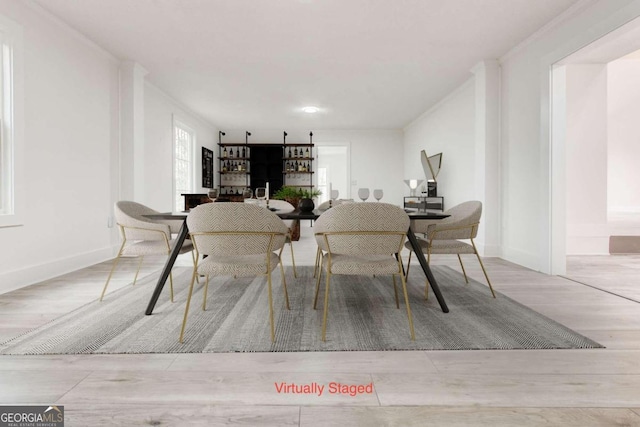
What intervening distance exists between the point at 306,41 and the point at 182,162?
4.50m

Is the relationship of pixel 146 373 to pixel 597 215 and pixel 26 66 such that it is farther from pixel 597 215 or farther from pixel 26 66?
pixel 597 215

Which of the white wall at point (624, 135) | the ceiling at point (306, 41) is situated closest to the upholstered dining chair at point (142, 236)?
the ceiling at point (306, 41)

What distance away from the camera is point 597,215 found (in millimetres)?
4848

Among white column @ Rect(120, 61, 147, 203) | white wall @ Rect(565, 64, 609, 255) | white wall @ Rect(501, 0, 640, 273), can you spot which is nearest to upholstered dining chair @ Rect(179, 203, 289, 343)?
white wall @ Rect(501, 0, 640, 273)

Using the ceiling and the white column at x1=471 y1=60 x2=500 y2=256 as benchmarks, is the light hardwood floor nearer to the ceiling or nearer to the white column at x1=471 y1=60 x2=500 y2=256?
the white column at x1=471 y1=60 x2=500 y2=256

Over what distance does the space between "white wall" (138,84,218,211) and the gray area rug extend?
10.3 feet

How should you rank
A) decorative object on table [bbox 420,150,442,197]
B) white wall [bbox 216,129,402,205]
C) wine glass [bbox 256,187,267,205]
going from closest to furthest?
wine glass [bbox 256,187,267,205], decorative object on table [bbox 420,150,442,197], white wall [bbox 216,129,402,205]

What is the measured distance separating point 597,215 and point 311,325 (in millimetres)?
4921

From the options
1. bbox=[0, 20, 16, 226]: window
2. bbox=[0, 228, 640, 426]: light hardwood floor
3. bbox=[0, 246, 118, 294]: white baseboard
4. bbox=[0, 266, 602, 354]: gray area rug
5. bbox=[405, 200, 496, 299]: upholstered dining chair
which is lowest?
bbox=[0, 228, 640, 426]: light hardwood floor

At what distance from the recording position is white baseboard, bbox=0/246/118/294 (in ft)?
9.83

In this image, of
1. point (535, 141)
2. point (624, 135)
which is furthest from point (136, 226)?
point (624, 135)

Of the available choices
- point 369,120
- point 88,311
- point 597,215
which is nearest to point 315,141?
point 369,120

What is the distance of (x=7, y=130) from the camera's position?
10.0 ft

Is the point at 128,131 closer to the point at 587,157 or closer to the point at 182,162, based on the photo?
the point at 182,162
